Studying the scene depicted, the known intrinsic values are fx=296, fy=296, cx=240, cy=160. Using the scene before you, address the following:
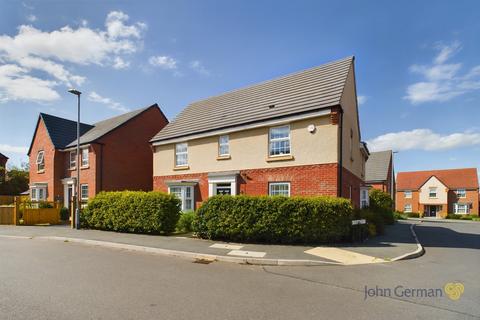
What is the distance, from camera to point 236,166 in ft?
53.9

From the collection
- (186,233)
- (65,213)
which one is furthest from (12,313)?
(65,213)

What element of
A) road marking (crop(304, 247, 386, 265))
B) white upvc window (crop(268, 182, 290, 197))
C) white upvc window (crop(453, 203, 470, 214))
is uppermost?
white upvc window (crop(268, 182, 290, 197))

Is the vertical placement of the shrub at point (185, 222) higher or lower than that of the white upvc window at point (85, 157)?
lower

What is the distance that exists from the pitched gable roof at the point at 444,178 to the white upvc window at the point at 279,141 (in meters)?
48.9

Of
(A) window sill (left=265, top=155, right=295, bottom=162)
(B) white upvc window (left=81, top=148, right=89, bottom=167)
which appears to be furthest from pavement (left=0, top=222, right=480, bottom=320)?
(B) white upvc window (left=81, top=148, right=89, bottom=167)

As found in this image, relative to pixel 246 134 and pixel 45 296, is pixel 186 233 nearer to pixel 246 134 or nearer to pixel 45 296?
pixel 246 134

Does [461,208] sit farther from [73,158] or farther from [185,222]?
[73,158]

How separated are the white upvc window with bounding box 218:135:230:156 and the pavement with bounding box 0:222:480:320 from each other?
8.81 meters

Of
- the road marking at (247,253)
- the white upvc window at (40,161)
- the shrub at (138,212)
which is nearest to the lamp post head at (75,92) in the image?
the shrub at (138,212)

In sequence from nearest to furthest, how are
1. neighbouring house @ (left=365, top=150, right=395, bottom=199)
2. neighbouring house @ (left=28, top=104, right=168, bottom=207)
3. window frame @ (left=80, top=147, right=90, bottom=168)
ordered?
neighbouring house @ (left=28, top=104, right=168, bottom=207) < window frame @ (left=80, top=147, right=90, bottom=168) < neighbouring house @ (left=365, top=150, right=395, bottom=199)

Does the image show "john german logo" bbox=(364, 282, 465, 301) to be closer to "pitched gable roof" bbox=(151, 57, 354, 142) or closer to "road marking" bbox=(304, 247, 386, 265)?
"road marking" bbox=(304, 247, 386, 265)

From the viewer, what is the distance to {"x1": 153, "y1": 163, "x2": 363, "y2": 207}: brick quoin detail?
1320cm

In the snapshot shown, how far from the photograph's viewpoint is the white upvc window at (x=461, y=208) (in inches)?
1923

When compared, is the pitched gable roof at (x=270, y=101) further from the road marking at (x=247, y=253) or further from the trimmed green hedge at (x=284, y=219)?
the road marking at (x=247, y=253)
